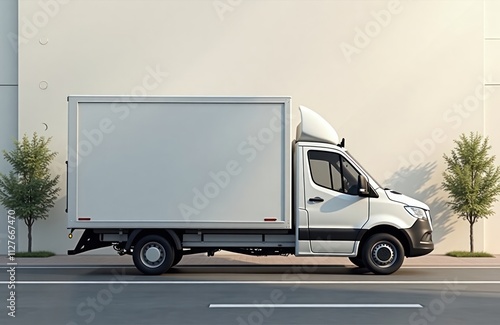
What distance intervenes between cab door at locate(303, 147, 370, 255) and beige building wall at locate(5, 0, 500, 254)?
512 centimetres

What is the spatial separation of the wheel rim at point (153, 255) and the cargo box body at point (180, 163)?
1.48ft

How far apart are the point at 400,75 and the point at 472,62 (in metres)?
1.92

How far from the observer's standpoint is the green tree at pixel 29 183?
18109mm

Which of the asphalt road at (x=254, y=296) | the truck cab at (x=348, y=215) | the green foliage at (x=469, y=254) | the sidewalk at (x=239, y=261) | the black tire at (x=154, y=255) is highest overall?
the truck cab at (x=348, y=215)

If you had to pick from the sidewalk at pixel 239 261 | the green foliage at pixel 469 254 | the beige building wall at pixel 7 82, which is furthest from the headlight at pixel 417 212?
the beige building wall at pixel 7 82

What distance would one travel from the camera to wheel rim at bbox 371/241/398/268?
1423 cm

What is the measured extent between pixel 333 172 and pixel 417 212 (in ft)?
6.02

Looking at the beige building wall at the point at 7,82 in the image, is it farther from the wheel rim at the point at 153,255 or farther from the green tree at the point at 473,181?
the green tree at the point at 473,181

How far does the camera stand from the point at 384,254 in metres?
14.2

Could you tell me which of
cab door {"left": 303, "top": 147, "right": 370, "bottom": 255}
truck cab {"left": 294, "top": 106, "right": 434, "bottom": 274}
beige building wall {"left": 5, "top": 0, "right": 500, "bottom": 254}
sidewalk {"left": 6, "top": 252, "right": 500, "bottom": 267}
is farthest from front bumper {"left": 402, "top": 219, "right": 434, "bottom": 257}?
beige building wall {"left": 5, "top": 0, "right": 500, "bottom": 254}

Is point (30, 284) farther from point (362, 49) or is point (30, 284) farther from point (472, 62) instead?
point (472, 62)

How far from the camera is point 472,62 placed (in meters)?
19.3

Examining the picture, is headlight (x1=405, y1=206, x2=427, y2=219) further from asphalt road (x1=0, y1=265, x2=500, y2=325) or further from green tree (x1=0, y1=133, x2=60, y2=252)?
green tree (x1=0, y1=133, x2=60, y2=252)

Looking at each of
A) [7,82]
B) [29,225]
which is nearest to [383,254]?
[29,225]
